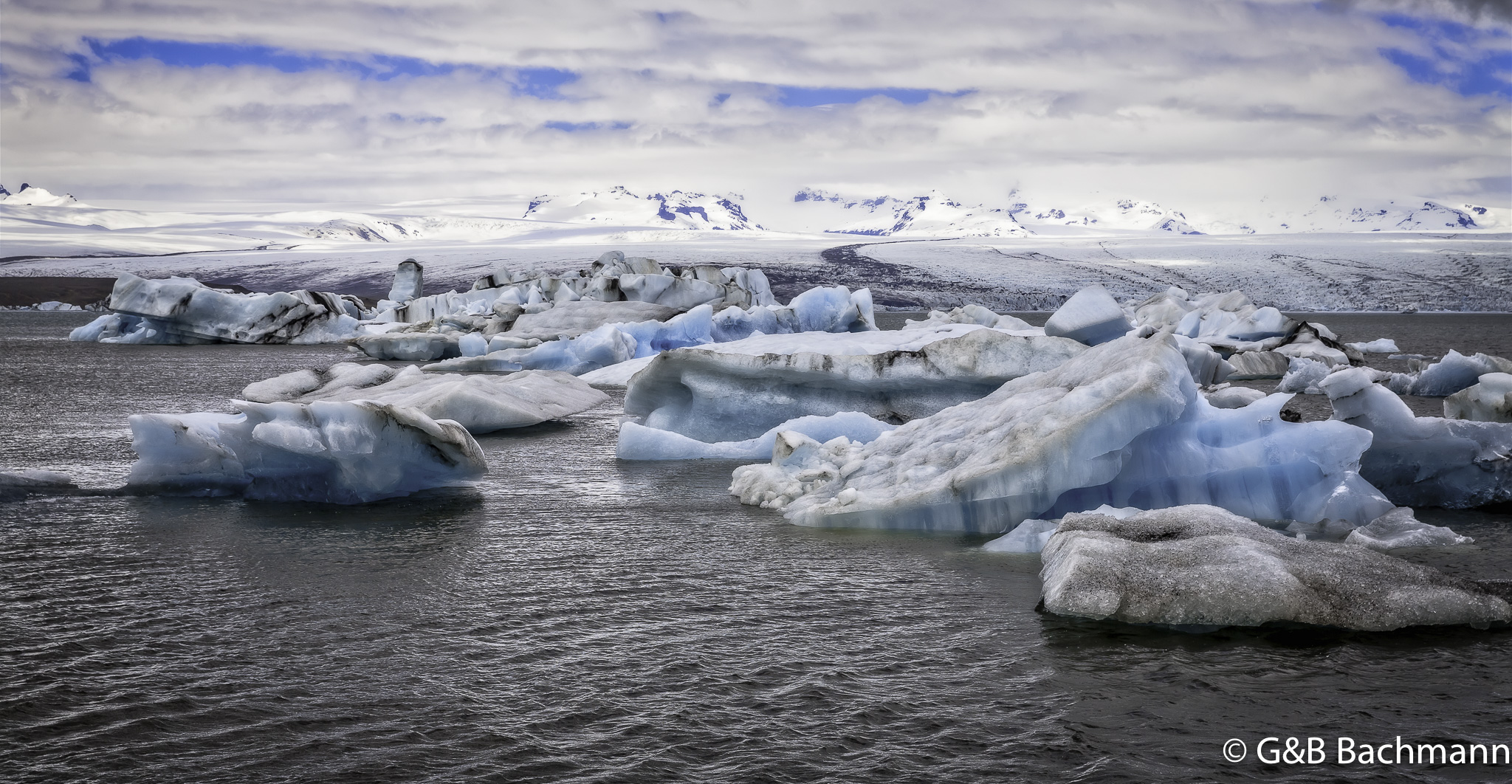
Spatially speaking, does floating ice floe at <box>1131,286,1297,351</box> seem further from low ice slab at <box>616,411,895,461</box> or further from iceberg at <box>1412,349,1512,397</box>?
low ice slab at <box>616,411,895,461</box>

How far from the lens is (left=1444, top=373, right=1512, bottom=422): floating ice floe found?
9.12 m

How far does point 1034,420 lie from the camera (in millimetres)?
6852

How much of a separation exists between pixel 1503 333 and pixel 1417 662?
41338mm

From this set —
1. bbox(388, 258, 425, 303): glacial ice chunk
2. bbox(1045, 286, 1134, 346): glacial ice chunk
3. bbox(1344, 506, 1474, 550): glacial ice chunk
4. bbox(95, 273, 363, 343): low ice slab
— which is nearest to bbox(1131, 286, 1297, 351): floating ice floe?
bbox(1045, 286, 1134, 346): glacial ice chunk

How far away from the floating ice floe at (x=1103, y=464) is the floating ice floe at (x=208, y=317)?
25474mm

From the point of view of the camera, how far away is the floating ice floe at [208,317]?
28.0 metres

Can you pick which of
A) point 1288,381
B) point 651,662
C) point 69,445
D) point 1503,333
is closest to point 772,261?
point 1503,333

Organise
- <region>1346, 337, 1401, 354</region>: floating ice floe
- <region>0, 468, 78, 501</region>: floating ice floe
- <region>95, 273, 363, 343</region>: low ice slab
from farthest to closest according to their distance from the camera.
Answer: <region>95, 273, 363, 343</region>: low ice slab < <region>1346, 337, 1401, 354</region>: floating ice floe < <region>0, 468, 78, 501</region>: floating ice floe

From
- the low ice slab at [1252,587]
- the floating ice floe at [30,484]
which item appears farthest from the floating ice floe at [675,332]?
the low ice slab at [1252,587]

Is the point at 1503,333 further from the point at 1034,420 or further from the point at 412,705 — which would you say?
the point at 412,705

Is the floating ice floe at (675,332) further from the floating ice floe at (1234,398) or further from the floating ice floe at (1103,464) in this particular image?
the floating ice floe at (1103,464)

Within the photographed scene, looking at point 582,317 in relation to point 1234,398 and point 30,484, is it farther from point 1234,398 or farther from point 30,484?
point 30,484

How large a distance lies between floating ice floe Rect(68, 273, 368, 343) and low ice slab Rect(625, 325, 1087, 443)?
823 inches

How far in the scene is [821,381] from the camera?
450 inches
